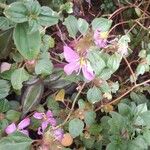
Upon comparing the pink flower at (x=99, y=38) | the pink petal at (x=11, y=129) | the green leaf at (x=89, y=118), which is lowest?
the green leaf at (x=89, y=118)

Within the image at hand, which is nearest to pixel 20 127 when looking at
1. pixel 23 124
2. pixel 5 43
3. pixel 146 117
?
pixel 23 124

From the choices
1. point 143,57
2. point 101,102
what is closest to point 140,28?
point 143,57

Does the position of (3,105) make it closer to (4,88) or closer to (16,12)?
(4,88)

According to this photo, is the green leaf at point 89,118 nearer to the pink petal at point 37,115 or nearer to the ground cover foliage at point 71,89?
the ground cover foliage at point 71,89

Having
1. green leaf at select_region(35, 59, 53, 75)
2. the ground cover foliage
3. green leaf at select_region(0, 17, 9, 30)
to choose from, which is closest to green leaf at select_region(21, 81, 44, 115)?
the ground cover foliage

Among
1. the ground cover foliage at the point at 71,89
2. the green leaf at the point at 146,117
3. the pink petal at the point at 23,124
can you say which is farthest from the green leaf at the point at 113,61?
the pink petal at the point at 23,124

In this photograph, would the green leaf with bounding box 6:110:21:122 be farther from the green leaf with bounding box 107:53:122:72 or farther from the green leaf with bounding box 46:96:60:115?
the green leaf with bounding box 107:53:122:72
